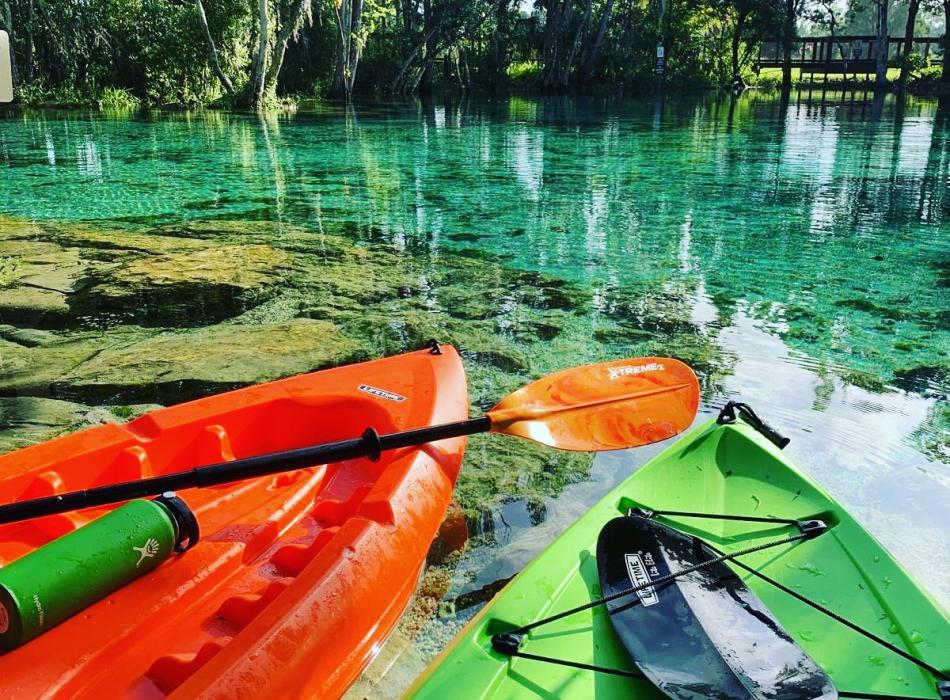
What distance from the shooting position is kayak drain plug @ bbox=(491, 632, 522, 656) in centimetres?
170

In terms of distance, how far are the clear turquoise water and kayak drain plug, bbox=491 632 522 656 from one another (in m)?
0.65

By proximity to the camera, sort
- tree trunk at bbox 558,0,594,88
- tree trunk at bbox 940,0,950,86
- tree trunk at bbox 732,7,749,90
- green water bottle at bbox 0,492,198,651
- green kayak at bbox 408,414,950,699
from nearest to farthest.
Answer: green kayak at bbox 408,414,950,699 < green water bottle at bbox 0,492,198,651 < tree trunk at bbox 940,0,950,86 < tree trunk at bbox 558,0,594,88 < tree trunk at bbox 732,7,749,90

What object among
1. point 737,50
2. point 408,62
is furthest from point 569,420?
point 737,50

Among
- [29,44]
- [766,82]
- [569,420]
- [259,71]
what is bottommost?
[569,420]

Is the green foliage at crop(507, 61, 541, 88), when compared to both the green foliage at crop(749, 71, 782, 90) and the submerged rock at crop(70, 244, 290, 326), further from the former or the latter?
the submerged rock at crop(70, 244, 290, 326)

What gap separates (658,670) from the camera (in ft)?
5.48

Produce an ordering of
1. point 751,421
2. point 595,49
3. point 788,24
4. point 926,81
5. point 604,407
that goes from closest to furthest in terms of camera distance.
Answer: point 751,421 < point 604,407 < point 926,81 < point 788,24 < point 595,49

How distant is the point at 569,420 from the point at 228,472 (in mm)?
1245

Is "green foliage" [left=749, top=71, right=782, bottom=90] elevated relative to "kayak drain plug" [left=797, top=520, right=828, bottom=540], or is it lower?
elevated

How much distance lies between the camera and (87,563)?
1919mm

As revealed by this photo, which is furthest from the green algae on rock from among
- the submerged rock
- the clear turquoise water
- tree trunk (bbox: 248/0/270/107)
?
tree trunk (bbox: 248/0/270/107)

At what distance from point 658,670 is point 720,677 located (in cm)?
13

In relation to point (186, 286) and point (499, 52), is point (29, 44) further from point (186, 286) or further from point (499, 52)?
point (186, 286)

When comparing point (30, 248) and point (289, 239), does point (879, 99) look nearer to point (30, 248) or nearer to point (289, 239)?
point (289, 239)
